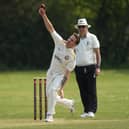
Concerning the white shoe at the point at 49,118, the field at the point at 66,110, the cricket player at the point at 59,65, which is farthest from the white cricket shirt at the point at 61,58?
the field at the point at 66,110

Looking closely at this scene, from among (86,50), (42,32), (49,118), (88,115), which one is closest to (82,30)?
(86,50)

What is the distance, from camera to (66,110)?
18672 mm

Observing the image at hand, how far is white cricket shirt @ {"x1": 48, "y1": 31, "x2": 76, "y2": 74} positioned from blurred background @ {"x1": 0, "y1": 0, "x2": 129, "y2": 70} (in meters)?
30.0

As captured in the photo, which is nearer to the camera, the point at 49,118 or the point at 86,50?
the point at 49,118

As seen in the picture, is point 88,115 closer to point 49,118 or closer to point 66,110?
point 49,118

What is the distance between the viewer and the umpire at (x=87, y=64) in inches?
655

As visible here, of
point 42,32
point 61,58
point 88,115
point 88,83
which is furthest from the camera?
point 42,32

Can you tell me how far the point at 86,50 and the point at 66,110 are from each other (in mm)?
2483

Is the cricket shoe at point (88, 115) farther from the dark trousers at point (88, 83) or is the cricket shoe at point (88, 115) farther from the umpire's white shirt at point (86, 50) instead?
the umpire's white shirt at point (86, 50)

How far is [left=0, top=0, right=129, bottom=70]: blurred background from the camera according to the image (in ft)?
152

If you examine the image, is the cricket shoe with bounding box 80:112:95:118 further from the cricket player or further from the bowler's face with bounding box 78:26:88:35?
the bowler's face with bounding box 78:26:88:35

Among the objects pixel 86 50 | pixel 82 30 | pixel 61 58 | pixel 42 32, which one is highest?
pixel 42 32

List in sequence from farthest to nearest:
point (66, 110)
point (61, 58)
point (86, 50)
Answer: point (66, 110) < point (86, 50) < point (61, 58)

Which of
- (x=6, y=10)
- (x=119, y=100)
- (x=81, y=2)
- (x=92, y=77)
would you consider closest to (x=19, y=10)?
(x=6, y=10)
